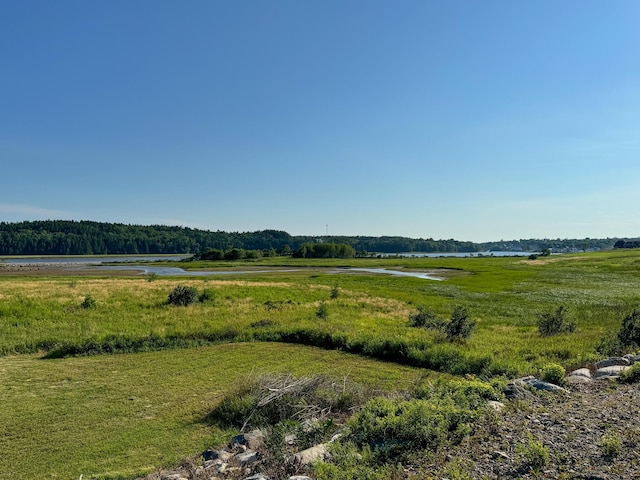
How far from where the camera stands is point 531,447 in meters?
5.97

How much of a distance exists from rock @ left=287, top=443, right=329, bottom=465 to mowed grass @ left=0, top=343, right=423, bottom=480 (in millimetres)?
2804

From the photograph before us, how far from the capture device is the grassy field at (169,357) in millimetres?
9234

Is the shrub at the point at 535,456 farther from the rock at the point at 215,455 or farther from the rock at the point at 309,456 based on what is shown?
the rock at the point at 215,455

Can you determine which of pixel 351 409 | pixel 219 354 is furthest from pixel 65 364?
pixel 351 409

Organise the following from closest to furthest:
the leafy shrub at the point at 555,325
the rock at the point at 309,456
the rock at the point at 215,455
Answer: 1. the rock at the point at 309,456
2. the rock at the point at 215,455
3. the leafy shrub at the point at 555,325

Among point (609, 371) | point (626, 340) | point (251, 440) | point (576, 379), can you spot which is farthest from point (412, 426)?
point (626, 340)

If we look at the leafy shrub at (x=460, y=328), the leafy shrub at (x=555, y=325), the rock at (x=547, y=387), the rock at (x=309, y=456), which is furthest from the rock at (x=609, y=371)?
the leafy shrub at (x=555, y=325)

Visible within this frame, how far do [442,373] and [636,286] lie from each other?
166 ft

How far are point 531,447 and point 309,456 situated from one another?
11.6 ft

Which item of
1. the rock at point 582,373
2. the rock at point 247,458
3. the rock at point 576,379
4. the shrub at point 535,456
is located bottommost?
the rock at point 247,458

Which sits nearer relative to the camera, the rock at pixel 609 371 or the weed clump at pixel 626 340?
the rock at pixel 609 371

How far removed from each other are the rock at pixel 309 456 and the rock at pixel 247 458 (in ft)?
2.92

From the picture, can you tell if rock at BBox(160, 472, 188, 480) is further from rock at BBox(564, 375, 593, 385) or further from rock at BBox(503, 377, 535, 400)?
rock at BBox(564, 375, 593, 385)

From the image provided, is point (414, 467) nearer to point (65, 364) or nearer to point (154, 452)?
point (154, 452)
